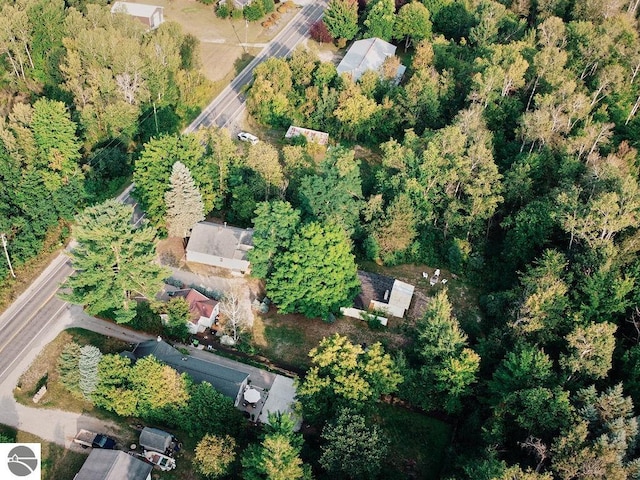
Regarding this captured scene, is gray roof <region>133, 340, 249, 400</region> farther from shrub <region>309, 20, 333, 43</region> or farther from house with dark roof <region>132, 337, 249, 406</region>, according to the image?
shrub <region>309, 20, 333, 43</region>

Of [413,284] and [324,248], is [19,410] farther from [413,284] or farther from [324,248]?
[413,284]

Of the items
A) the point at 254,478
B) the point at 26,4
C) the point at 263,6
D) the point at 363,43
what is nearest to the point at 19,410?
the point at 254,478

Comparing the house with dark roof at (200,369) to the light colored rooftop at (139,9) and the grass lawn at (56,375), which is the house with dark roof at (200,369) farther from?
the light colored rooftop at (139,9)

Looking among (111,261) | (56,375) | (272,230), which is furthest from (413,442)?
(56,375)

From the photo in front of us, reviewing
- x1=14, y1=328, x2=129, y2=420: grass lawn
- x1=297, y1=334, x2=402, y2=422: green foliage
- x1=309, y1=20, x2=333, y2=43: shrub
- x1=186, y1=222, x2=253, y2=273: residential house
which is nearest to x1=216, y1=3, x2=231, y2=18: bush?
x1=309, y1=20, x2=333, y2=43: shrub

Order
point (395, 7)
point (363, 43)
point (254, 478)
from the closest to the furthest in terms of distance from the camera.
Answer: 1. point (254, 478)
2. point (363, 43)
3. point (395, 7)

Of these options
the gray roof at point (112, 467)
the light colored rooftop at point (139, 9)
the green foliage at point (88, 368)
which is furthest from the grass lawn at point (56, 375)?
the light colored rooftop at point (139, 9)

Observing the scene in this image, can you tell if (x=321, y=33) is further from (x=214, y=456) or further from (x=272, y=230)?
(x=214, y=456)
